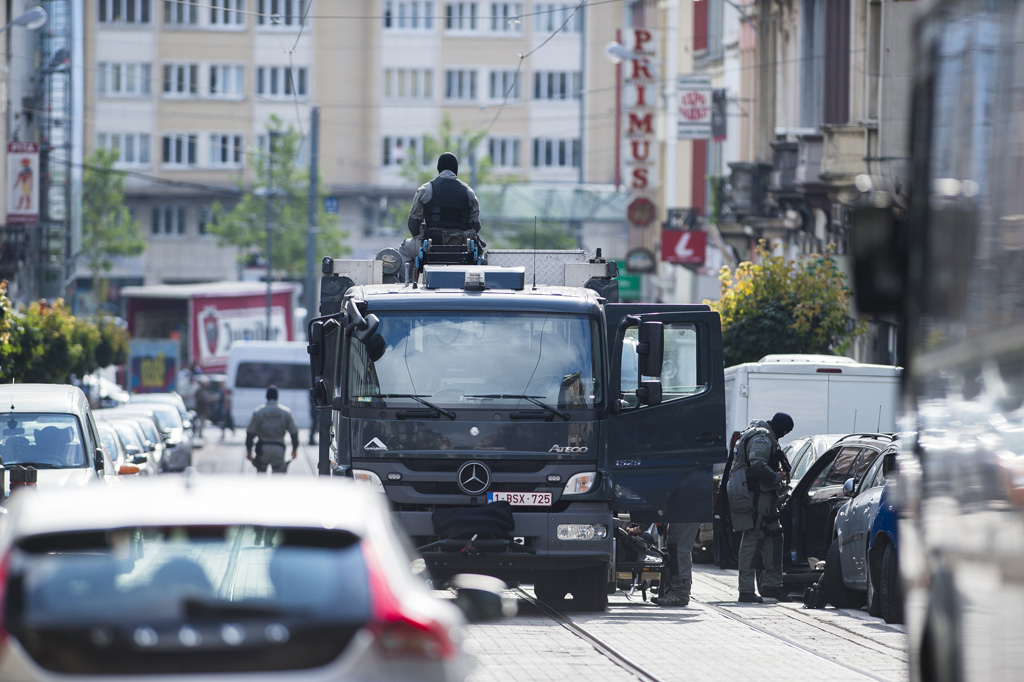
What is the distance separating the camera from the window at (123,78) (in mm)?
85062

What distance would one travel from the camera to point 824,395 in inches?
864

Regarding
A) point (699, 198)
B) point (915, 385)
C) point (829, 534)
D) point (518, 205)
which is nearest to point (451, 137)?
A: point (518, 205)

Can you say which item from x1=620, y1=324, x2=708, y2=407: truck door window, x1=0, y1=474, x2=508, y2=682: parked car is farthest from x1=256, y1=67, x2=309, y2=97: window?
x1=0, y1=474, x2=508, y2=682: parked car

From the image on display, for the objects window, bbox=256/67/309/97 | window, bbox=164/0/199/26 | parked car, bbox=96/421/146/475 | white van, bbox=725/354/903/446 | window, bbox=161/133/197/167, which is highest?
window, bbox=164/0/199/26

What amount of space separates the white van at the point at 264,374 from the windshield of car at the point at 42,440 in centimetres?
3541

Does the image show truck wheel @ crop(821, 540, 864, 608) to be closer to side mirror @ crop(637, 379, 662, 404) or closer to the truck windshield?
side mirror @ crop(637, 379, 662, 404)

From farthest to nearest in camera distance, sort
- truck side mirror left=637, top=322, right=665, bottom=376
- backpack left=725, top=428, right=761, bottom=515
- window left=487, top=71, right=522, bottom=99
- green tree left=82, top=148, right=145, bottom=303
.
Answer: window left=487, top=71, right=522, bottom=99
green tree left=82, top=148, right=145, bottom=303
backpack left=725, top=428, right=761, bottom=515
truck side mirror left=637, top=322, right=665, bottom=376

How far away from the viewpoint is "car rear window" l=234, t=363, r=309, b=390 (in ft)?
172

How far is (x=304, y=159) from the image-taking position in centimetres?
8400

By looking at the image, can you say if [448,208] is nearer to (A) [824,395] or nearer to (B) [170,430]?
(A) [824,395]

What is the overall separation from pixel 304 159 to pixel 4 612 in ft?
261

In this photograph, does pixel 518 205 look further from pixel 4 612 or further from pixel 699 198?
pixel 4 612

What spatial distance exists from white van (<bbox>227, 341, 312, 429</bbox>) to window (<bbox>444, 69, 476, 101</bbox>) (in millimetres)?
35934

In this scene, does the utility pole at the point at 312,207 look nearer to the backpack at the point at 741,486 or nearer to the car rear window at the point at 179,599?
the backpack at the point at 741,486
